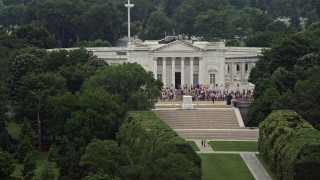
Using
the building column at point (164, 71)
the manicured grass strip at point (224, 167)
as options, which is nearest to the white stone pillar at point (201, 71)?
the building column at point (164, 71)

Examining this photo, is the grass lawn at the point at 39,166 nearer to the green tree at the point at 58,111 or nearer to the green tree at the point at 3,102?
the green tree at the point at 58,111

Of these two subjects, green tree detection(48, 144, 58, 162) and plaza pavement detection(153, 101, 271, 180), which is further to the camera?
plaza pavement detection(153, 101, 271, 180)

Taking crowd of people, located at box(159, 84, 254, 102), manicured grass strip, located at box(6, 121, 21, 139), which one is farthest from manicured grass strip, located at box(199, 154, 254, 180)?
crowd of people, located at box(159, 84, 254, 102)

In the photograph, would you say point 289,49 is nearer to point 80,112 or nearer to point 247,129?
point 247,129

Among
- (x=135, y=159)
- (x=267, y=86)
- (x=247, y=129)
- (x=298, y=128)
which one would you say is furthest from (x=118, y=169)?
(x=267, y=86)

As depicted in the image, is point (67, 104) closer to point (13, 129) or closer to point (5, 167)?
point (13, 129)

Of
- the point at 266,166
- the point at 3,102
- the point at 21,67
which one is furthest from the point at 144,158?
the point at 21,67

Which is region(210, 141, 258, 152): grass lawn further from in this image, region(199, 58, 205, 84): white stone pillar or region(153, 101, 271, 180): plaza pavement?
region(199, 58, 205, 84): white stone pillar
